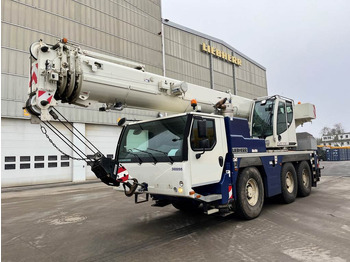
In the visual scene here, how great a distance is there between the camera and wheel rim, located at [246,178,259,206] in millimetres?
5906

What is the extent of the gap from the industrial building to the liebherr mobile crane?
12193mm

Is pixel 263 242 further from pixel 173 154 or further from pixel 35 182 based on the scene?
pixel 35 182

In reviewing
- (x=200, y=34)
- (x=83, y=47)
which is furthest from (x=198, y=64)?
(x=83, y=47)

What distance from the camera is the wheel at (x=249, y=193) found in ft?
18.1

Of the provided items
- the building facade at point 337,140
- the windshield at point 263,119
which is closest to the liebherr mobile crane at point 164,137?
the windshield at point 263,119

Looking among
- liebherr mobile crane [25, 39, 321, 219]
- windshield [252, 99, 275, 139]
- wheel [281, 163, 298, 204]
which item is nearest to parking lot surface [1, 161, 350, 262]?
wheel [281, 163, 298, 204]

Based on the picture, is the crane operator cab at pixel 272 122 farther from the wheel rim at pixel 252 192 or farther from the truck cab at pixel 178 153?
the truck cab at pixel 178 153

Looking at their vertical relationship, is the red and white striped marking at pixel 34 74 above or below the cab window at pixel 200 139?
above

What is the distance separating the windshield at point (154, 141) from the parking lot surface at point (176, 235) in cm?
146

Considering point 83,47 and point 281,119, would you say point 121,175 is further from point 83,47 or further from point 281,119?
point 83,47

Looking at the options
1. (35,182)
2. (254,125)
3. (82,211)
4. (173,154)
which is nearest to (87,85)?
(173,154)

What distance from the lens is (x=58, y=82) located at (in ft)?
14.1

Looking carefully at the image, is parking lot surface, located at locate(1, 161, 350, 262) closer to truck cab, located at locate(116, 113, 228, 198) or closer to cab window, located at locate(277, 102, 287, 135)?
truck cab, located at locate(116, 113, 228, 198)

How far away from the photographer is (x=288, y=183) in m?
7.72
